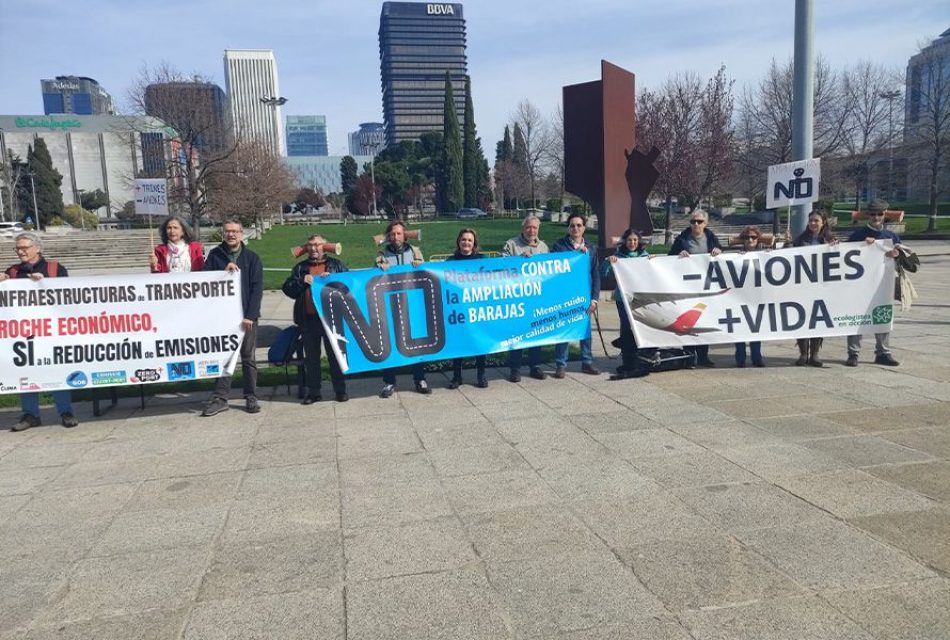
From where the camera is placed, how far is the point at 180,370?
7.05 meters

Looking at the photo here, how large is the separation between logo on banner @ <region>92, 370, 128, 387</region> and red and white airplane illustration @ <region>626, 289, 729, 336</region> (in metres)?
5.60

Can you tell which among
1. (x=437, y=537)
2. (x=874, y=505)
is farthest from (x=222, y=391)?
(x=874, y=505)

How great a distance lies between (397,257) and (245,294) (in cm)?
172

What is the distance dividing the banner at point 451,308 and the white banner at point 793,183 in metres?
3.38

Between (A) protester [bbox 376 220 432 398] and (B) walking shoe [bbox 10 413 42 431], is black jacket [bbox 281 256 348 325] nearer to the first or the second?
(A) protester [bbox 376 220 432 398]

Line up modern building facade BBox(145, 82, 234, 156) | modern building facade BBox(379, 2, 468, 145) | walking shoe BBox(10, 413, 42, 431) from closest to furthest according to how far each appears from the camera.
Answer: walking shoe BBox(10, 413, 42, 431) < modern building facade BBox(145, 82, 234, 156) < modern building facade BBox(379, 2, 468, 145)

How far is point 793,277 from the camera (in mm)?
8172

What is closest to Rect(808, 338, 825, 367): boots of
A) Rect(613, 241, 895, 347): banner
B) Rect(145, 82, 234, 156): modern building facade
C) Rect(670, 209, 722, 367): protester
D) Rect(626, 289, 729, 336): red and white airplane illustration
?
Rect(613, 241, 895, 347): banner

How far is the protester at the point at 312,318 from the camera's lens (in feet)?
24.0

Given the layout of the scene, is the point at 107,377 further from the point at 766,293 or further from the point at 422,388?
the point at 766,293

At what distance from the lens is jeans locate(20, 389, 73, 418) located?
6.82 meters

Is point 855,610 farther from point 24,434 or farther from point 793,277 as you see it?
point 24,434

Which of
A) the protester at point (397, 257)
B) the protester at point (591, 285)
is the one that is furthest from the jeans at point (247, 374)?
the protester at point (591, 285)

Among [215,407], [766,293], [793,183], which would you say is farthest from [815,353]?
[215,407]
